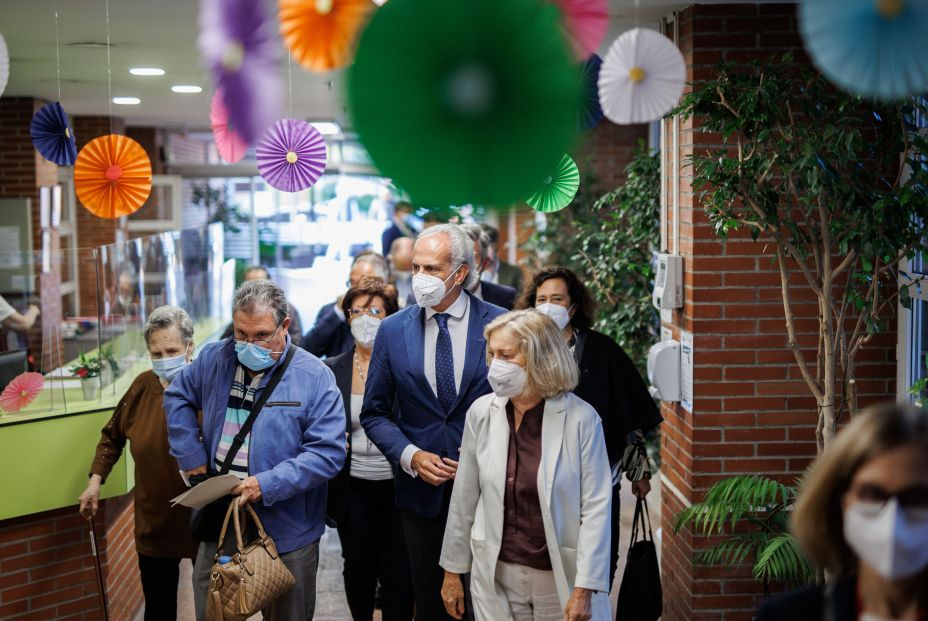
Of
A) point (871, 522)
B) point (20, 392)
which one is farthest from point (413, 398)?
point (871, 522)

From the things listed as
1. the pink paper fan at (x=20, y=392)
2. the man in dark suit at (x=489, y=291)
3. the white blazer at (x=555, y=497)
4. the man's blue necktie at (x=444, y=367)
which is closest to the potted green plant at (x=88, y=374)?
the pink paper fan at (x=20, y=392)

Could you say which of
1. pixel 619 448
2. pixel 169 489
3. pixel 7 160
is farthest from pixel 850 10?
pixel 7 160

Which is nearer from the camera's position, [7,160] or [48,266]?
[48,266]

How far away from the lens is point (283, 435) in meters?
3.73

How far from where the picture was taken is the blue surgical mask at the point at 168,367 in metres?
4.34

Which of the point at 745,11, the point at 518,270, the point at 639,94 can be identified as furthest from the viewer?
the point at 518,270

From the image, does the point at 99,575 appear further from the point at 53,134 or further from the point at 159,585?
the point at 53,134

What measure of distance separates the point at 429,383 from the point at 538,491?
821 mm

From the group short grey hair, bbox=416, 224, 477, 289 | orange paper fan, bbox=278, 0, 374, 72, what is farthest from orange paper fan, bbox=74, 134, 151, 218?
orange paper fan, bbox=278, 0, 374, 72

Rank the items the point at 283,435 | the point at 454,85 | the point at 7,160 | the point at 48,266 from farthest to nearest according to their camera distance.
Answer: the point at 7,160 → the point at 48,266 → the point at 283,435 → the point at 454,85

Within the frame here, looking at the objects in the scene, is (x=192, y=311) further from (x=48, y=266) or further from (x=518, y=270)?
(x=518, y=270)

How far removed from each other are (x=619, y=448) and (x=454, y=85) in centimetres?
268

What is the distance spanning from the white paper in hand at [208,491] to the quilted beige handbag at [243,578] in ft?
0.19

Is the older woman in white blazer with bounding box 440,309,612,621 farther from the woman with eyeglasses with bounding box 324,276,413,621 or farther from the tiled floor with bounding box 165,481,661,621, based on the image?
the tiled floor with bounding box 165,481,661,621
